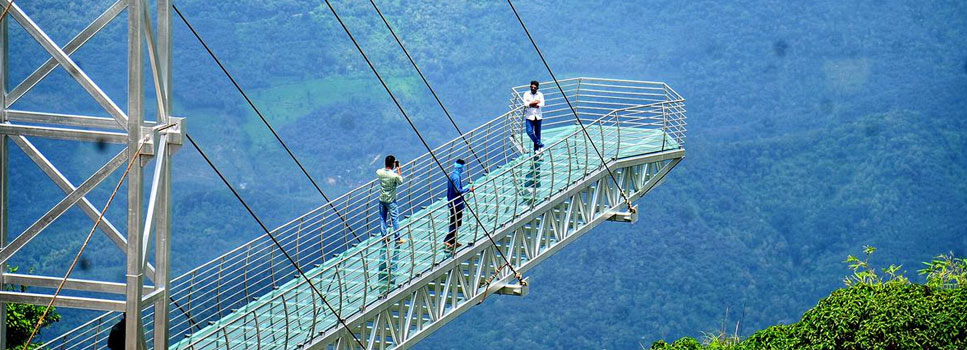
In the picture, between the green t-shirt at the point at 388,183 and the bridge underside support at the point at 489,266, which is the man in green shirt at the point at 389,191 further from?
the bridge underside support at the point at 489,266

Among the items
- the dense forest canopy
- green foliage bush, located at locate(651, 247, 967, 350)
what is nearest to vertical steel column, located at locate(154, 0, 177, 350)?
green foliage bush, located at locate(651, 247, 967, 350)

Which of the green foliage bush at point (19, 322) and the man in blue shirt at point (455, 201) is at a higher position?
the green foliage bush at point (19, 322)

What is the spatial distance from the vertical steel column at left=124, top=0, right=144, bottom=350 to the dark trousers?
5.09 meters

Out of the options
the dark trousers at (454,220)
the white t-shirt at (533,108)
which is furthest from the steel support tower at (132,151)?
the white t-shirt at (533,108)

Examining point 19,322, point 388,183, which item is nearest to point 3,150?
point 388,183

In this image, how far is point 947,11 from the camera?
37469mm

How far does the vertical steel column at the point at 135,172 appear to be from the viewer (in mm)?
10352

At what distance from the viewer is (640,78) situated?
1471 inches

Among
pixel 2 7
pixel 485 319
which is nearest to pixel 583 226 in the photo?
pixel 2 7

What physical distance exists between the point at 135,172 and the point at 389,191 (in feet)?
17.8

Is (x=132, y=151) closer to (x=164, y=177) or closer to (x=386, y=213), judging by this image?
(x=164, y=177)

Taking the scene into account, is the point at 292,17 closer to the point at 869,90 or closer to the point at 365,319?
the point at 869,90

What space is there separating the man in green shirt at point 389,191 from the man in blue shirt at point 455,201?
1.93 feet

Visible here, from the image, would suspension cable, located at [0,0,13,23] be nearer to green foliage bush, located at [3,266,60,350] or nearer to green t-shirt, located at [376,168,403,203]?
green t-shirt, located at [376,168,403,203]
